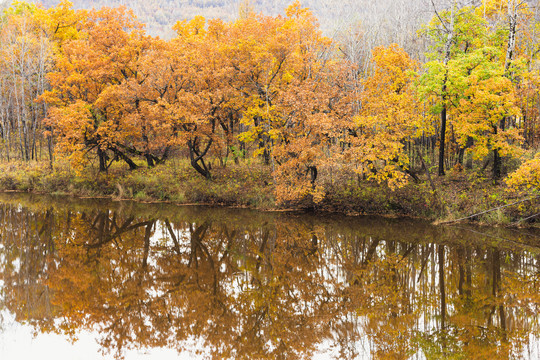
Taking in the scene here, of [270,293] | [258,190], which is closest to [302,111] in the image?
[258,190]

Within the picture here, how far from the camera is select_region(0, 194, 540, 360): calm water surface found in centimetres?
718

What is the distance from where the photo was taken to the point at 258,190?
78.1 ft

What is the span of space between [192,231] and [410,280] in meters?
9.46

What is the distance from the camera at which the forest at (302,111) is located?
19.0 metres

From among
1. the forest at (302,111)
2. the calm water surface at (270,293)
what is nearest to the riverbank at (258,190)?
the forest at (302,111)

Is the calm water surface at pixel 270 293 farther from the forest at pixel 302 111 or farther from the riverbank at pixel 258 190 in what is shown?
the forest at pixel 302 111

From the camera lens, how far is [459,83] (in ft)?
61.4

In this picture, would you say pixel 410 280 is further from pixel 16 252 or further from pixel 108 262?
pixel 16 252

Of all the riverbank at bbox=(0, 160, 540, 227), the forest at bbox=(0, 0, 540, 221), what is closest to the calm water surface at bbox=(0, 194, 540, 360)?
the riverbank at bbox=(0, 160, 540, 227)

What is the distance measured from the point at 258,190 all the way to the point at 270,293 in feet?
47.2

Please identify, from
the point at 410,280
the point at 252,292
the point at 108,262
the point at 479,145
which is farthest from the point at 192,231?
the point at 479,145

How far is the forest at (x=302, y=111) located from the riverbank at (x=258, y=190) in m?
0.09

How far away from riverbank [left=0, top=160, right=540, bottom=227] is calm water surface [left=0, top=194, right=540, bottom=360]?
1.82 meters

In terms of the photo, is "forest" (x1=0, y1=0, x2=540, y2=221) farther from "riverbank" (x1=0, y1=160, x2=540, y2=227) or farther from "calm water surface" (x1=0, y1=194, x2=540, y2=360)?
"calm water surface" (x1=0, y1=194, x2=540, y2=360)
